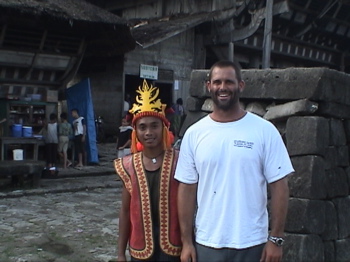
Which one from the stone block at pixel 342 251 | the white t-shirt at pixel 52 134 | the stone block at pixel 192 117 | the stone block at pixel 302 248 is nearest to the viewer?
the stone block at pixel 302 248

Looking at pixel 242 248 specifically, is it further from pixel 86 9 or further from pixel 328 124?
pixel 86 9

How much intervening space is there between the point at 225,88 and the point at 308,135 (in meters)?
2.42

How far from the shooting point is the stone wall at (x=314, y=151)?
500 centimetres

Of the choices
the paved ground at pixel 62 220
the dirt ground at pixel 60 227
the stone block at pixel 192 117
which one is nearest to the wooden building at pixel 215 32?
the paved ground at pixel 62 220

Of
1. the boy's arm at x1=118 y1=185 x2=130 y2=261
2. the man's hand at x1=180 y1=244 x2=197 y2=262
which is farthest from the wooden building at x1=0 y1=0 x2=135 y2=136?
the man's hand at x1=180 y1=244 x2=197 y2=262

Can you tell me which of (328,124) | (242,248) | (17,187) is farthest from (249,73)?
(17,187)

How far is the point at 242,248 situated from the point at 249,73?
333cm

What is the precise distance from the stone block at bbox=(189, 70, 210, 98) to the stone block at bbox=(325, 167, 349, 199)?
1.90 meters

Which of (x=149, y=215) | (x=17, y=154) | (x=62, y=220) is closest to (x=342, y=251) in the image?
(x=149, y=215)

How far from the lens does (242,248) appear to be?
9.37ft

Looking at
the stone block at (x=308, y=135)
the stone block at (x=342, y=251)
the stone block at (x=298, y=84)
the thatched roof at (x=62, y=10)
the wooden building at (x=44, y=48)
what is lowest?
the stone block at (x=342, y=251)

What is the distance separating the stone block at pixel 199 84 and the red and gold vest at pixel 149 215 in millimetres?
3195

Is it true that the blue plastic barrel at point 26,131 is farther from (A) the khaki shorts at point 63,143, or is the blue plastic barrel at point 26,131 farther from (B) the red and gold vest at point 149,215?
(B) the red and gold vest at point 149,215

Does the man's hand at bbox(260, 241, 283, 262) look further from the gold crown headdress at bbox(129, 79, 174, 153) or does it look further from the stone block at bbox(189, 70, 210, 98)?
the stone block at bbox(189, 70, 210, 98)
